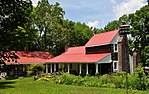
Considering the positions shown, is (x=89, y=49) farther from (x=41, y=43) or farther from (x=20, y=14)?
(x=20, y=14)

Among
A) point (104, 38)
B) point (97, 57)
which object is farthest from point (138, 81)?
point (104, 38)

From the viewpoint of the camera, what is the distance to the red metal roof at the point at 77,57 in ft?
130

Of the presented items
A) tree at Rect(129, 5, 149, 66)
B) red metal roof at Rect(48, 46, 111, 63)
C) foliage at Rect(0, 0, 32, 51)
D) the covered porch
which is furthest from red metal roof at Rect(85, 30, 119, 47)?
foliage at Rect(0, 0, 32, 51)

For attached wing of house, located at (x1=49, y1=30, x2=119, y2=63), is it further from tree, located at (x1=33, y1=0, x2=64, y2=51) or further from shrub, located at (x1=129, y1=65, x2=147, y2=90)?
shrub, located at (x1=129, y1=65, x2=147, y2=90)

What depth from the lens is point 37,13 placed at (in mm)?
58594

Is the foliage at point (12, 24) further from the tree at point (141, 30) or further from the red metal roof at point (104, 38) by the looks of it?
the red metal roof at point (104, 38)

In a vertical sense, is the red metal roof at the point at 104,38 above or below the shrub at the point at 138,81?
above

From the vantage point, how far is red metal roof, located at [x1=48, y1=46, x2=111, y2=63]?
3976cm

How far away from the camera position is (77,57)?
45.3 m

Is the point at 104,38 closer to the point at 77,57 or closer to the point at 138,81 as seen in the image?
the point at 77,57

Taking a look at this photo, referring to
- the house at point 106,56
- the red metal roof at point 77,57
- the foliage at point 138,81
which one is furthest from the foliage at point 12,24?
the red metal roof at point 77,57

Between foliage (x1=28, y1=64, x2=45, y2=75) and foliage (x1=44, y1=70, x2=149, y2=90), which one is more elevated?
foliage (x1=28, y1=64, x2=45, y2=75)

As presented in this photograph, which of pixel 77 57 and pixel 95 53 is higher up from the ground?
pixel 95 53

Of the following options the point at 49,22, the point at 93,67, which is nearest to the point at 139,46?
the point at 93,67
